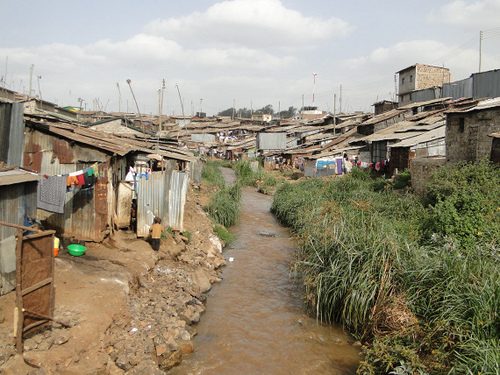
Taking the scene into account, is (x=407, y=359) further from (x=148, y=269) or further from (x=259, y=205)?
(x=259, y=205)

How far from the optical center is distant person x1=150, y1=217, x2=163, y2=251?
11.7 metres

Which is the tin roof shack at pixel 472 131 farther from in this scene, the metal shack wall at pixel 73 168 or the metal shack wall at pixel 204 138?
the metal shack wall at pixel 204 138

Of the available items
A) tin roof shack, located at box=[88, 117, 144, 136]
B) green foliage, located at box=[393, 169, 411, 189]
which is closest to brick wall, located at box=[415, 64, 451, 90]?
green foliage, located at box=[393, 169, 411, 189]

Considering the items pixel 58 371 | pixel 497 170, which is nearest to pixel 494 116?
pixel 497 170

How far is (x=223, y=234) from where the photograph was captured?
1708 cm

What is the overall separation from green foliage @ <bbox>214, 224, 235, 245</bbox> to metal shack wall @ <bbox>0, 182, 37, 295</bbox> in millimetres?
Answer: 9162

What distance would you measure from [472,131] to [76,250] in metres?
14.3

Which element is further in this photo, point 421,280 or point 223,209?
point 223,209

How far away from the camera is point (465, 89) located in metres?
33.3

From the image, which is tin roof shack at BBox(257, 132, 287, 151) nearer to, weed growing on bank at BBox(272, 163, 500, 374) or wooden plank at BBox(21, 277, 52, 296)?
weed growing on bank at BBox(272, 163, 500, 374)

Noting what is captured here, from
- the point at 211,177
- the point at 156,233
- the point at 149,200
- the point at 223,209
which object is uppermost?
the point at 211,177

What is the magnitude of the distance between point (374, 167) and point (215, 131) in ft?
109

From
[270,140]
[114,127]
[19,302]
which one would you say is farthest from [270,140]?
[19,302]

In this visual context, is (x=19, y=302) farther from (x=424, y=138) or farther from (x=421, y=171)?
(x=424, y=138)
